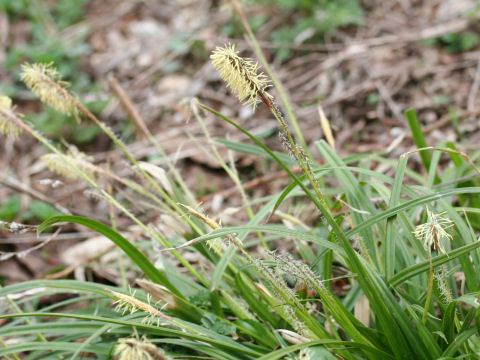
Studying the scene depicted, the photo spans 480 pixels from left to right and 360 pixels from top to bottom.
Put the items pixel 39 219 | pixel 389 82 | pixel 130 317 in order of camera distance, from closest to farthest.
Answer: pixel 130 317
pixel 39 219
pixel 389 82

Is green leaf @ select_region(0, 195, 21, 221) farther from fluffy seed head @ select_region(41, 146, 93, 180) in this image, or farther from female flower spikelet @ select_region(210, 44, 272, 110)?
female flower spikelet @ select_region(210, 44, 272, 110)

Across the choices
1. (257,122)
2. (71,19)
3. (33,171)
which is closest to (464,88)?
(257,122)

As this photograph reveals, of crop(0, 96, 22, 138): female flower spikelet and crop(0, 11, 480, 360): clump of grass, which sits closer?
crop(0, 11, 480, 360): clump of grass

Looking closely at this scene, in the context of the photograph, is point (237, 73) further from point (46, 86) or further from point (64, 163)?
point (64, 163)

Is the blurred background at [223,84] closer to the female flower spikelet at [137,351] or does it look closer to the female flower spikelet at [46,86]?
the female flower spikelet at [46,86]

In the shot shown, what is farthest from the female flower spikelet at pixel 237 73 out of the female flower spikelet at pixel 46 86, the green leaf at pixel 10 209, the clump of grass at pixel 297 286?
the green leaf at pixel 10 209

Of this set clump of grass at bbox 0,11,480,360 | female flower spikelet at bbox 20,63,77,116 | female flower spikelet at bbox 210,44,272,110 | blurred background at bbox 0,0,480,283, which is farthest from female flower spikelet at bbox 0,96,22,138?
blurred background at bbox 0,0,480,283

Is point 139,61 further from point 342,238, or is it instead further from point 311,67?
point 342,238

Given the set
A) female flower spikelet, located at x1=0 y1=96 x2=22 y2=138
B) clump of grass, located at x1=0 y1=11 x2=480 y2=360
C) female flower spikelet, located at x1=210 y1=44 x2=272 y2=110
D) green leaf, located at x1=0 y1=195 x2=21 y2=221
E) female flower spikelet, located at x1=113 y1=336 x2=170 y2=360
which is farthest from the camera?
green leaf, located at x1=0 y1=195 x2=21 y2=221

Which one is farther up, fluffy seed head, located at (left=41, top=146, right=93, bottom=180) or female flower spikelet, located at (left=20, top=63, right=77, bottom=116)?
female flower spikelet, located at (left=20, top=63, right=77, bottom=116)
